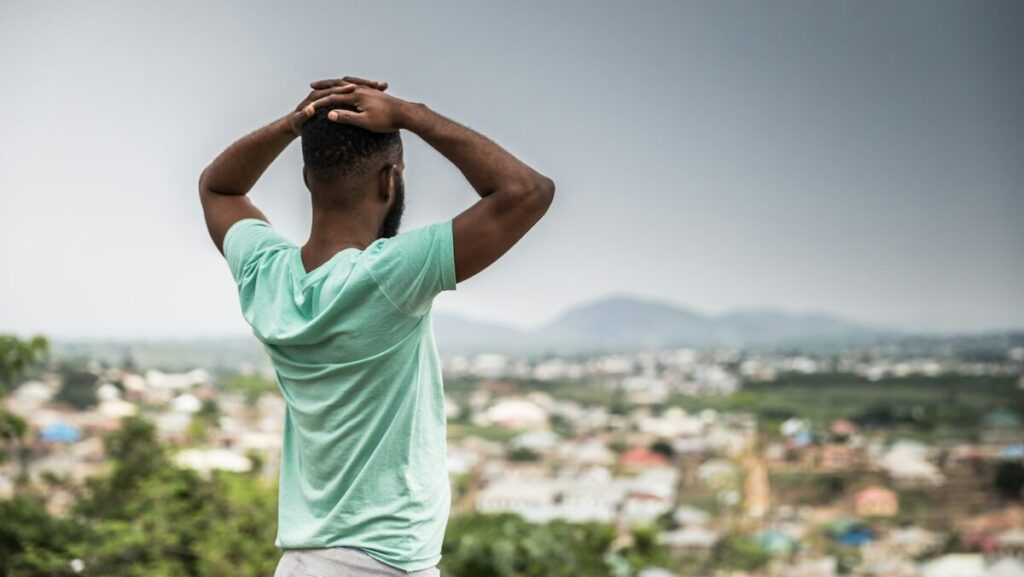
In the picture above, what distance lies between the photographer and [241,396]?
4312 millimetres

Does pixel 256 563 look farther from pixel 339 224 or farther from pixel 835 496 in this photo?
pixel 835 496

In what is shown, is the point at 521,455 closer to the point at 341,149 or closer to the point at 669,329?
the point at 669,329

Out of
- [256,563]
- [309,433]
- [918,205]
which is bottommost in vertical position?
[256,563]

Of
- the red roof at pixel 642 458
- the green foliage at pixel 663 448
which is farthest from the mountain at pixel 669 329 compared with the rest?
the red roof at pixel 642 458

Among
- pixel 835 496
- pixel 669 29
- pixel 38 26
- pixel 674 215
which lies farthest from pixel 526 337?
pixel 38 26

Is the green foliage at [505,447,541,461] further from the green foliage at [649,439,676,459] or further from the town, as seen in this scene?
the green foliage at [649,439,676,459]

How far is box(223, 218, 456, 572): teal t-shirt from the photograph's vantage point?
84 centimetres

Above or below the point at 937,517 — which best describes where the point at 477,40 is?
above

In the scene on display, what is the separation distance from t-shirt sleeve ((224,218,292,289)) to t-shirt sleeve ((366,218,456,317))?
0.63 feet

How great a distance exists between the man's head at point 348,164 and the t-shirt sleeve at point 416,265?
9 centimetres

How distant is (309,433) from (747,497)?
5.40 metres

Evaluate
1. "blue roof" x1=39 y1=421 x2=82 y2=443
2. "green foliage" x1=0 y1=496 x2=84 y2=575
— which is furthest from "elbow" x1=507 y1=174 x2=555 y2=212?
"blue roof" x1=39 y1=421 x2=82 y2=443

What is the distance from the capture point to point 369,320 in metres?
0.85

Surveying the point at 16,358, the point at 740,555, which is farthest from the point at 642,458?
the point at 16,358
